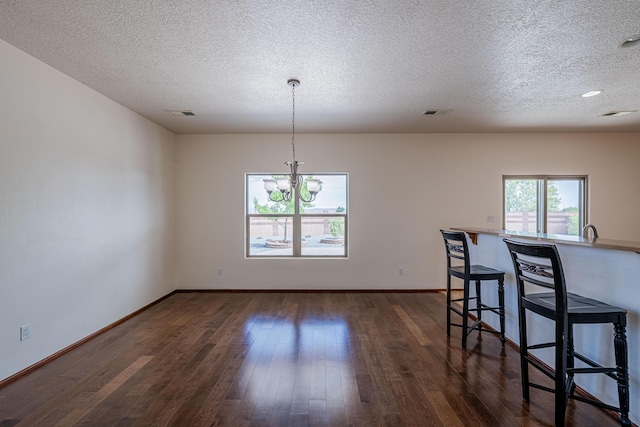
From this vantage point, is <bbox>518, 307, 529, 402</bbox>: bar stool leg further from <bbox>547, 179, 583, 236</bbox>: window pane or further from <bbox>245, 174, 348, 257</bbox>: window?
<bbox>547, 179, 583, 236</bbox>: window pane

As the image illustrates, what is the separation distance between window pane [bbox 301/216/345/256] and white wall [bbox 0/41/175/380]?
92.2 inches

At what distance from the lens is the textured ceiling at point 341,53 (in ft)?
6.63

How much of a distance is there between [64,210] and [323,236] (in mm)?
3393

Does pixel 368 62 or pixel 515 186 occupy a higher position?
pixel 368 62

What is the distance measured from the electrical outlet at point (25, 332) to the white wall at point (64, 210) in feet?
0.13

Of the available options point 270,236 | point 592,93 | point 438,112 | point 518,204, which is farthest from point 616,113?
point 270,236

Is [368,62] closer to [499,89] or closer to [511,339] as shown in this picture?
[499,89]

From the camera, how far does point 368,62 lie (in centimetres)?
269

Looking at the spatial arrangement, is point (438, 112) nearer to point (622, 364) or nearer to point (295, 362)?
point (622, 364)

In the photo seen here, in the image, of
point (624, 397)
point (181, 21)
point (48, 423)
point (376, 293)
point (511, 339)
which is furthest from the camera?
point (376, 293)

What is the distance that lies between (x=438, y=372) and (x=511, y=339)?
1077mm

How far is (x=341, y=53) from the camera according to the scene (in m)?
2.54

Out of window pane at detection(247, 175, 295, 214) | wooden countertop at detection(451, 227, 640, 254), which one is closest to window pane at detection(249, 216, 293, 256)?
window pane at detection(247, 175, 295, 214)

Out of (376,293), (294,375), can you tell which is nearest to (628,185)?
(376,293)
